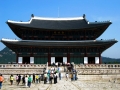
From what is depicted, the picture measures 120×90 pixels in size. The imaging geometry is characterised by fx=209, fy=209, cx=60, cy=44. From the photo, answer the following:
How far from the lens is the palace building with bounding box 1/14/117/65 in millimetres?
50281

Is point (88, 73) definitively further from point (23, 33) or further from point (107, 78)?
point (23, 33)

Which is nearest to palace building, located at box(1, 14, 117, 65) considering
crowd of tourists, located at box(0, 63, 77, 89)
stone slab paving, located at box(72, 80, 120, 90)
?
crowd of tourists, located at box(0, 63, 77, 89)

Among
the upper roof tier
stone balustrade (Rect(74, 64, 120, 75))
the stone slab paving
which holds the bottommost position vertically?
the stone slab paving

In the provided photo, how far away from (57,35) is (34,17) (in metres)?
11.9

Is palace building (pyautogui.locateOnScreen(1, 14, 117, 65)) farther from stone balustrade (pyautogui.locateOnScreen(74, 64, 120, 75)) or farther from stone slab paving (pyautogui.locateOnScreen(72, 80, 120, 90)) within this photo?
stone slab paving (pyautogui.locateOnScreen(72, 80, 120, 90))

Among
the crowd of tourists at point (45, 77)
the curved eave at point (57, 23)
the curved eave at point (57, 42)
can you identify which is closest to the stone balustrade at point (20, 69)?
the crowd of tourists at point (45, 77)

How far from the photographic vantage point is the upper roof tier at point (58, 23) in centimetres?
5280

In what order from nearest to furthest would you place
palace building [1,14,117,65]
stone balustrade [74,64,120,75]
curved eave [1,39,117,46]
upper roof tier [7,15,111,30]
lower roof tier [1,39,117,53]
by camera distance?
stone balustrade [74,64,120,75], lower roof tier [1,39,117,53], curved eave [1,39,117,46], palace building [1,14,117,65], upper roof tier [7,15,111,30]

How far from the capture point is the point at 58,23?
5978 cm

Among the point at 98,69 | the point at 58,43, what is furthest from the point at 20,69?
the point at 98,69

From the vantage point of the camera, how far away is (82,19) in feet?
206

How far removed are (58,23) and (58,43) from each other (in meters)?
10.5

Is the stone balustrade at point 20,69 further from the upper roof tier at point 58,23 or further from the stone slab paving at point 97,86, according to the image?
the stone slab paving at point 97,86

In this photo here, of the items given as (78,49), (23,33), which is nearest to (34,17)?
(23,33)
